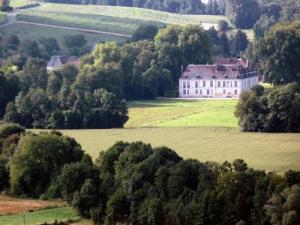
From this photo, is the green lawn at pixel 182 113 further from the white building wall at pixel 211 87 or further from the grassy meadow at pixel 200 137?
the white building wall at pixel 211 87

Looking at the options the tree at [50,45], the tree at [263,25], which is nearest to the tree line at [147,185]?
the tree at [50,45]

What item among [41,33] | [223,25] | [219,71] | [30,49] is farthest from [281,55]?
[223,25]

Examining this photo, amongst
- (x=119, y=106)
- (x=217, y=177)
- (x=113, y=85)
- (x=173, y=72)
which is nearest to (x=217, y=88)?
(x=173, y=72)

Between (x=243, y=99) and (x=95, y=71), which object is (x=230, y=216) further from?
(x=95, y=71)

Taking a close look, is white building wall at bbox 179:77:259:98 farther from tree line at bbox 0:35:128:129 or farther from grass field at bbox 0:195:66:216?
grass field at bbox 0:195:66:216

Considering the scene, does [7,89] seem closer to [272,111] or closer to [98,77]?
[98,77]

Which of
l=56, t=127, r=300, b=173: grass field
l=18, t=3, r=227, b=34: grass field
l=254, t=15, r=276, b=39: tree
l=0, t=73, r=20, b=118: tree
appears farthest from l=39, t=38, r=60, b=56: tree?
l=56, t=127, r=300, b=173: grass field
